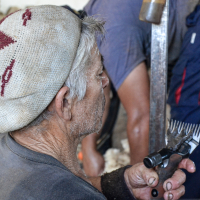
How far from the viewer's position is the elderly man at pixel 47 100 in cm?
87

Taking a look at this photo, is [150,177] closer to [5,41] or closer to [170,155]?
[170,155]

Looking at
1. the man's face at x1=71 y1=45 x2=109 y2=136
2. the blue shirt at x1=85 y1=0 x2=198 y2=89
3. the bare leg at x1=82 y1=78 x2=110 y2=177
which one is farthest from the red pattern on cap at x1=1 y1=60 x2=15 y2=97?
the bare leg at x1=82 y1=78 x2=110 y2=177

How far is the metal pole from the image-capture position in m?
1.52

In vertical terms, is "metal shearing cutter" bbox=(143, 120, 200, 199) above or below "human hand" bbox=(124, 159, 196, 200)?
above

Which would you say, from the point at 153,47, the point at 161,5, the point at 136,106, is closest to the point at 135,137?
the point at 136,106

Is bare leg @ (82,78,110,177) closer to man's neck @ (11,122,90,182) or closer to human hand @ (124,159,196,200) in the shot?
human hand @ (124,159,196,200)

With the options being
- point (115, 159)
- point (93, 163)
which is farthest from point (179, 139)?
point (115, 159)

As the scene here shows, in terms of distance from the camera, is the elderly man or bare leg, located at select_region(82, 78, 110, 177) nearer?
the elderly man

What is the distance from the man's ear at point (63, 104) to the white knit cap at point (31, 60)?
2 centimetres

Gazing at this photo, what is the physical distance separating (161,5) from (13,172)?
1133 mm

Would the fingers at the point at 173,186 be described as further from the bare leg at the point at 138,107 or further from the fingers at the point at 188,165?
the bare leg at the point at 138,107

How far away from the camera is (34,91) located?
0.92 m

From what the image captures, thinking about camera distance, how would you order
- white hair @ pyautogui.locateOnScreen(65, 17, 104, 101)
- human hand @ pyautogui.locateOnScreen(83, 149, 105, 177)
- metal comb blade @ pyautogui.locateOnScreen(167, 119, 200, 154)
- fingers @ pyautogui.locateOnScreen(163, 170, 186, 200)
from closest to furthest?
white hair @ pyautogui.locateOnScreen(65, 17, 104, 101) → fingers @ pyautogui.locateOnScreen(163, 170, 186, 200) → metal comb blade @ pyautogui.locateOnScreen(167, 119, 200, 154) → human hand @ pyautogui.locateOnScreen(83, 149, 105, 177)

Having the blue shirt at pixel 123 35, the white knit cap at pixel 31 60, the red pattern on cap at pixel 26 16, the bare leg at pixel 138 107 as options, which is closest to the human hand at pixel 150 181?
the bare leg at pixel 138 107
